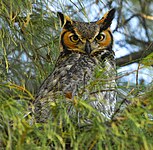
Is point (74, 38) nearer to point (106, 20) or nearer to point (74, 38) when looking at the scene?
point (74, 38)

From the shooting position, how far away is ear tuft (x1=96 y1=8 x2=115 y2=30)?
9.23 feet

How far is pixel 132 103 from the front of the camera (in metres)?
1.64

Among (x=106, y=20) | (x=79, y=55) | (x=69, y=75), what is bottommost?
(x=69, y=75)

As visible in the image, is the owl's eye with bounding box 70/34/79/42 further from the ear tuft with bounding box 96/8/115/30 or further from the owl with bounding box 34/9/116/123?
the ear tuft with bounding box 96/8/115/30

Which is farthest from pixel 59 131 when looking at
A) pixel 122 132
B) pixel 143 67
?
pixel 143 67

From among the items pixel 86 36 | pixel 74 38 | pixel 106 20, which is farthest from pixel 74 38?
pixel 106 20

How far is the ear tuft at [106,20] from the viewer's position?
9.23 feet

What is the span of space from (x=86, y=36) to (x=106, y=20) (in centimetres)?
21

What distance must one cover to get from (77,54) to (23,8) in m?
0.58

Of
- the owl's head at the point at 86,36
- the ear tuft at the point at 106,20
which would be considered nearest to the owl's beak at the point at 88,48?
the owl's head at the point at 86,36

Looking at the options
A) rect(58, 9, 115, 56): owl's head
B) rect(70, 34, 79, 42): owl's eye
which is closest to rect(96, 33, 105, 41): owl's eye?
rect(58, 9, 115, 56): owl's head

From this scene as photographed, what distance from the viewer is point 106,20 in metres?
2.84

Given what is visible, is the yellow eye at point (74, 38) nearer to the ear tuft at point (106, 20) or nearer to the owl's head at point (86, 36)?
the owl's head at point (86, 36)

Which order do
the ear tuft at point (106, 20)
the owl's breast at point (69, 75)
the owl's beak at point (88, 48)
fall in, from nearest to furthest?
1. the owl's breast at point (69, 75)
2. the owl's beak at point (88, 48)
3. the ear tuft at point (106, 20)
